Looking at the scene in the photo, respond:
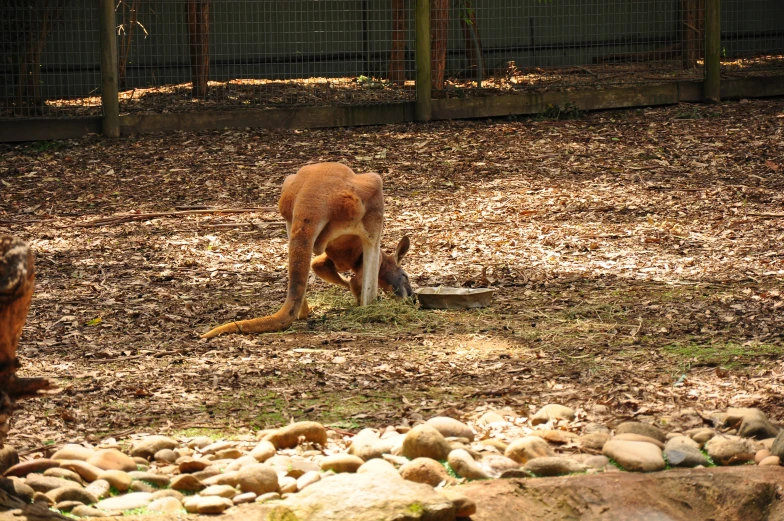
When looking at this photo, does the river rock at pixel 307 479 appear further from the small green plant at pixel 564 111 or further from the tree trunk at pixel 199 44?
the tree trunk at pixel 199 44

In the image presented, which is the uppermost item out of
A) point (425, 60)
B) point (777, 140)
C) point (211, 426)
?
point (425, 60)

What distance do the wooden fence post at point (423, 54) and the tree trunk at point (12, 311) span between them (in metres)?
8.26

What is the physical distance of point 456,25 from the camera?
44.9ft

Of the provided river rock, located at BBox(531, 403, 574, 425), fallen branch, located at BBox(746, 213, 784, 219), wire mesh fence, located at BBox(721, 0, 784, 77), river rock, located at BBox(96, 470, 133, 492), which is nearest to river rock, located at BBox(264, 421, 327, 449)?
Result: river rock, located at BBox(96, 470, 133, 492)

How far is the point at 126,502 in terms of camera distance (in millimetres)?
3102

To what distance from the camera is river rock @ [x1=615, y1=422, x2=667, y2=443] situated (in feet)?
11.9

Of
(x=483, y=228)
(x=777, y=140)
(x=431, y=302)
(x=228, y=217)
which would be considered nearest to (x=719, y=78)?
(x=777, y=140)

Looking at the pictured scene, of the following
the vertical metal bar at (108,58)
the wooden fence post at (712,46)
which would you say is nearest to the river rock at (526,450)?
the vertical metal bar at (108,58)

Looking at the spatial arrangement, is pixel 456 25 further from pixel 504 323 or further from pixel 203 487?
pixel 203 487

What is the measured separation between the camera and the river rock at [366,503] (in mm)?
2924

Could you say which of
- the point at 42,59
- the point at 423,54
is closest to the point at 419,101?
the point at 423,54

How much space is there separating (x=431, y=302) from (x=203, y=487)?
2.73m

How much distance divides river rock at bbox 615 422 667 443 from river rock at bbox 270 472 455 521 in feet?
3.16

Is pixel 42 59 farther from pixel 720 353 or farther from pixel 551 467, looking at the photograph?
pixel 551 467
